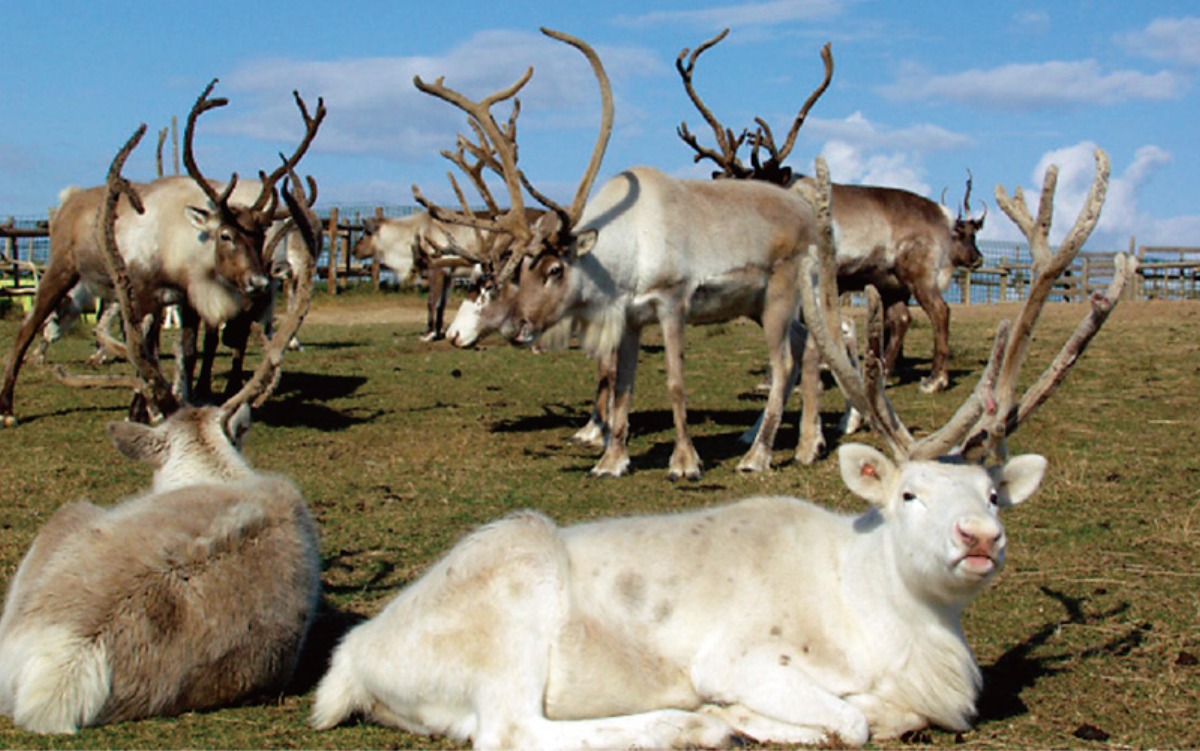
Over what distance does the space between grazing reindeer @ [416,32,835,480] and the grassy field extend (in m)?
0.63

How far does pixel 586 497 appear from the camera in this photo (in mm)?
9242

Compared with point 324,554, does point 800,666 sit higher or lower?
higher

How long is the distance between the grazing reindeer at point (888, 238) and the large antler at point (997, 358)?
9.12m

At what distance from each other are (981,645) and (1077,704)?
79 cm

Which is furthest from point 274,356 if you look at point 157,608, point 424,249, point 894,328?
point 424,249

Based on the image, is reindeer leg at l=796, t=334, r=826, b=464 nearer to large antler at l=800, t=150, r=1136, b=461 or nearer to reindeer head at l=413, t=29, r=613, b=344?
reindeer head at l=413, t=29, r=613, b=344

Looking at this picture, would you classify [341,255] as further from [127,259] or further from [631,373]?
[631,373]

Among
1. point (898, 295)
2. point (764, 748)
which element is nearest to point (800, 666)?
point (764, 748)

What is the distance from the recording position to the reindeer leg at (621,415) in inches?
400

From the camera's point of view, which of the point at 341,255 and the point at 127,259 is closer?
the point at 127,259

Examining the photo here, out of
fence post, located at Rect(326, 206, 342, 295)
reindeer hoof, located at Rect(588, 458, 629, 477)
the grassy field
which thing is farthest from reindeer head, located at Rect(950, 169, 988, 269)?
fence post, located at Rect(326, 206, 342, 295)

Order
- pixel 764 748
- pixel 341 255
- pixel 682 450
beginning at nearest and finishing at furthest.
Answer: pixel 764 748, pixel 682 450, pixel 341 255

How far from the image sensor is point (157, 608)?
4703 millimetres

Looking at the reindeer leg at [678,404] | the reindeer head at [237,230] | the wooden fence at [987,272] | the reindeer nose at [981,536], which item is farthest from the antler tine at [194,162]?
the wooden fence at [987,272]
